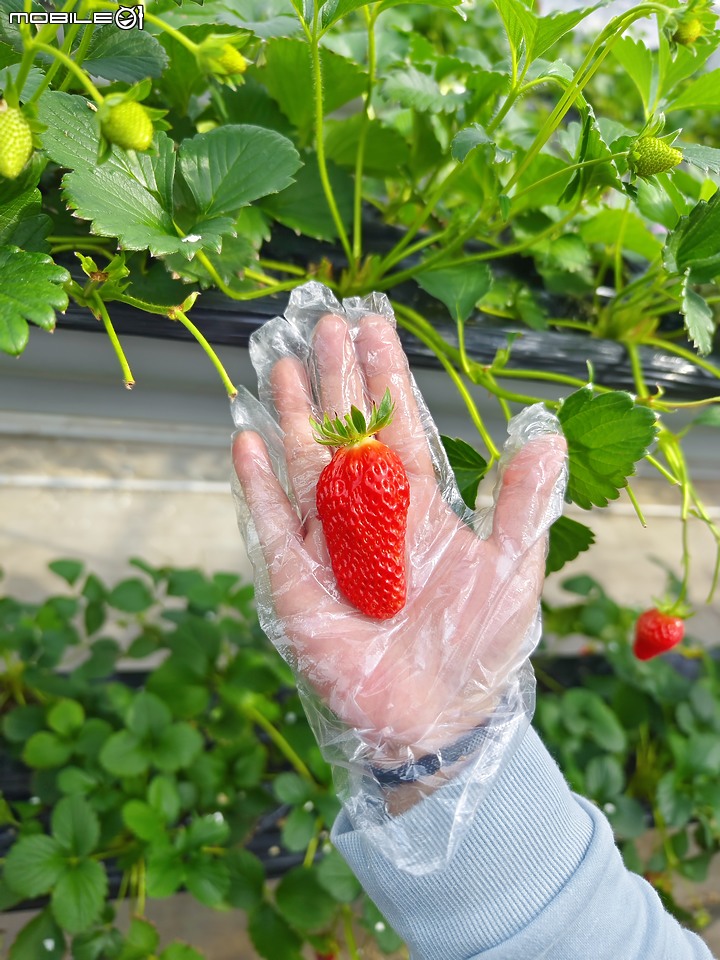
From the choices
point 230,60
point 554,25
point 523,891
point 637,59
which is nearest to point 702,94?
point 637,59

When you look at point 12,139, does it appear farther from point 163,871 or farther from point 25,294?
point 163,871

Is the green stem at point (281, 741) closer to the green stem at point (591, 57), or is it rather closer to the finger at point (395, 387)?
the finger at point (395, 387)

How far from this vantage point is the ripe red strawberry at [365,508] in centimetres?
44

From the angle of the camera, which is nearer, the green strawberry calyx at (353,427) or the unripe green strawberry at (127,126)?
the unripe green strawberry at (127,126)

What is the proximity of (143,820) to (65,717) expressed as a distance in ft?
0.39

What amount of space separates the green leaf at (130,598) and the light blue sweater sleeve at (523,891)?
0.35 m

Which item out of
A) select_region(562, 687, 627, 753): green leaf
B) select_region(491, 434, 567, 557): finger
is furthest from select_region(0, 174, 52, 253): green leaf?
select_region(562, 687, 627, 753): green leaf

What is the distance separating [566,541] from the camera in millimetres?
540

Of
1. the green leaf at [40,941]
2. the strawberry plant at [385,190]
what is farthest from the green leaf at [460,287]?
the green leaf at [40,941]

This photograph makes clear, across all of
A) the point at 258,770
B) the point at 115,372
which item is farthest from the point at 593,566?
the point at 115,372

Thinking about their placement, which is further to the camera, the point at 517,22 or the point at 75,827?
the point at 75,827

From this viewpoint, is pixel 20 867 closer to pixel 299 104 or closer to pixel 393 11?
pixel 299 104

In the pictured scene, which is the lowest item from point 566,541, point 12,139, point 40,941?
point 40,941

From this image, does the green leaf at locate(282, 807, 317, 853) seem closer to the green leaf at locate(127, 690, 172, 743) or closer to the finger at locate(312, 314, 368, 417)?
the green leaf at locate(127, 690, 172, 743)
